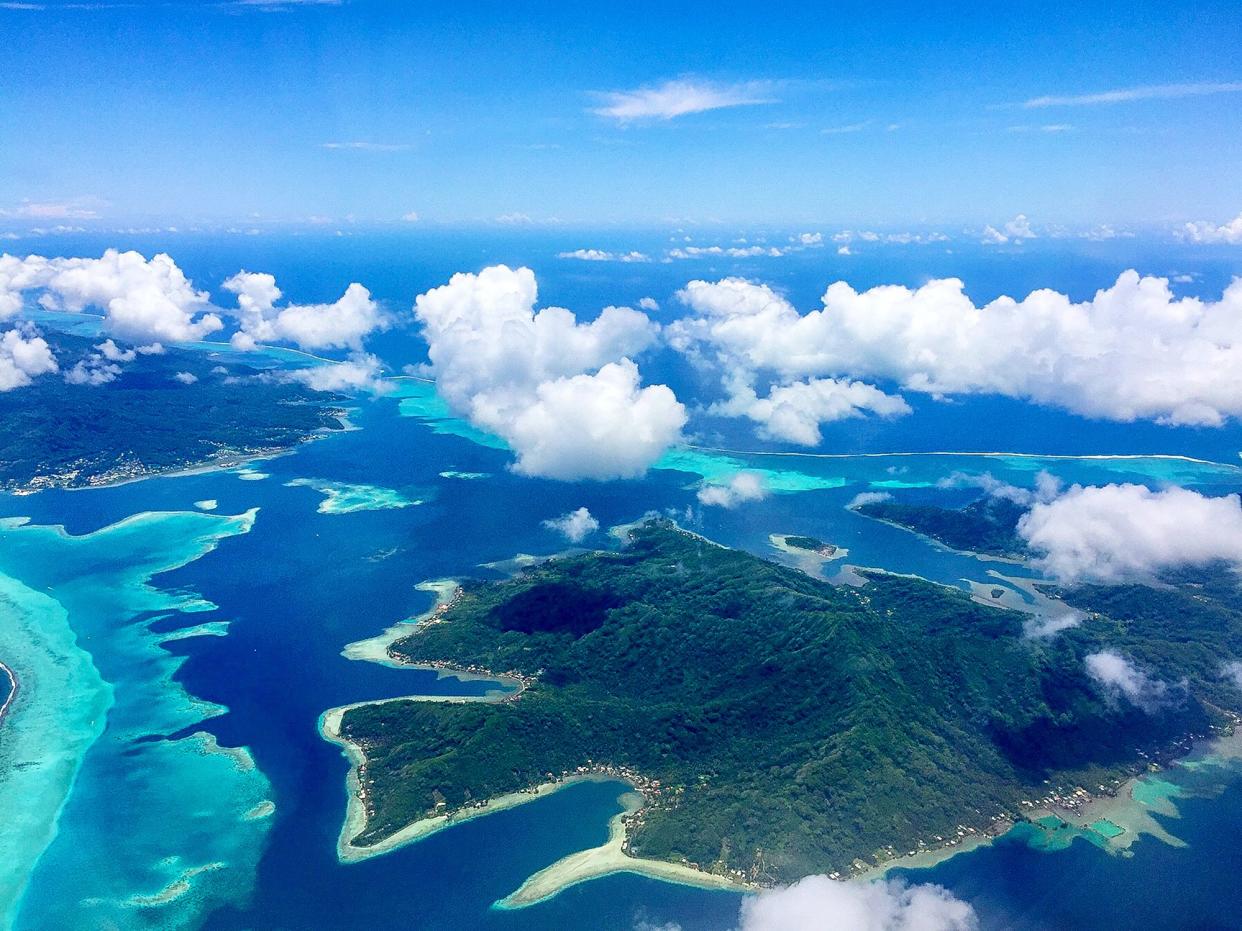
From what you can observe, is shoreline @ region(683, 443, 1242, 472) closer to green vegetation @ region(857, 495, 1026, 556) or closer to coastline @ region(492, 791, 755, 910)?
green vegetation @ region(857, 495, 1026, 556)

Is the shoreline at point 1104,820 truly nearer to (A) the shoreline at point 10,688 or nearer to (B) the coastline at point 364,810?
(B) the coastline at point 364,810

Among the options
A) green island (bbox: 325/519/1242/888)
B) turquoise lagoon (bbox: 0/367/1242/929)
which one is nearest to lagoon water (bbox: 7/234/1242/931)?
turquoise lagoon (bbox: 0/367/1242/929)

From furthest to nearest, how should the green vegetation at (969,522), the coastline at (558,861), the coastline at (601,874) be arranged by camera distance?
the green vegetation at (969,522) < the coastline at (558,861) < the coastline at (601,874)

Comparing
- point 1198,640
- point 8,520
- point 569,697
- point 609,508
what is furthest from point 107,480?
point 1198,640

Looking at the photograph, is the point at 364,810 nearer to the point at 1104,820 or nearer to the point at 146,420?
the point at 1104,820

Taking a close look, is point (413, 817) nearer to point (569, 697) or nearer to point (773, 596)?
point (569, 697)

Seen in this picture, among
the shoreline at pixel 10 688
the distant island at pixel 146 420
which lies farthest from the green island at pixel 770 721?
the distant island at pixel 146 420
